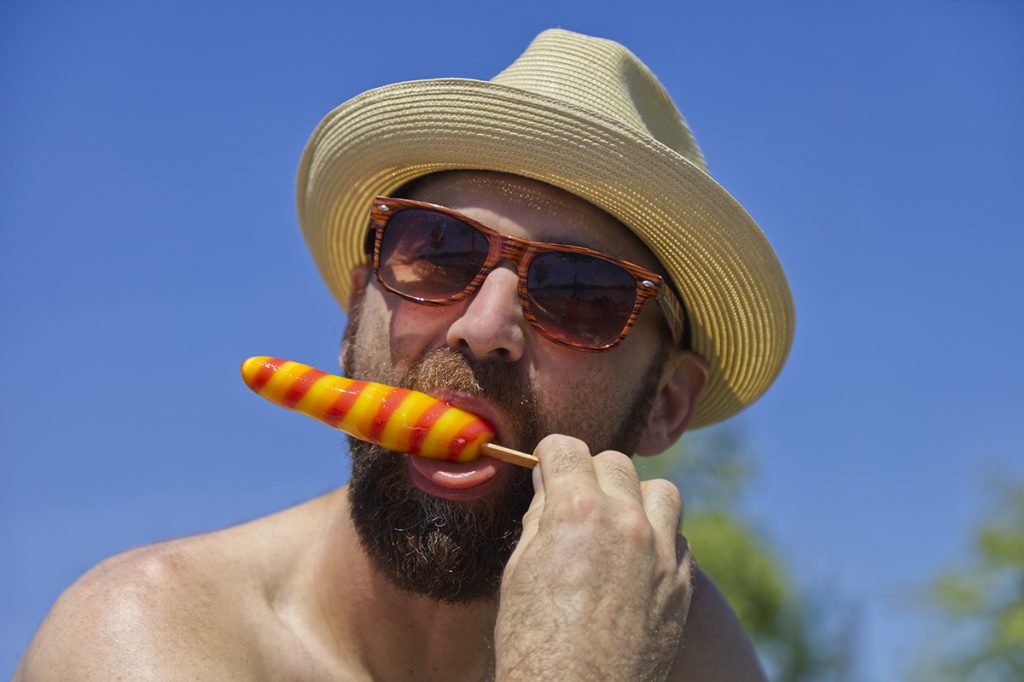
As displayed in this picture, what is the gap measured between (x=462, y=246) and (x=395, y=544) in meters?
0.98

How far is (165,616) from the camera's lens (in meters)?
3.19

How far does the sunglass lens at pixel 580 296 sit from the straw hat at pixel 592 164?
27cm

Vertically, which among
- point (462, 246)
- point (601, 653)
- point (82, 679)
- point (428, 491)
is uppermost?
point (462, 246)

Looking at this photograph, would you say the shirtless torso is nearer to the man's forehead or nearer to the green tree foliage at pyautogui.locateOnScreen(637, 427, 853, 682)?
the man's forehead

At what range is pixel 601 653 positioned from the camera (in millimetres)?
2516

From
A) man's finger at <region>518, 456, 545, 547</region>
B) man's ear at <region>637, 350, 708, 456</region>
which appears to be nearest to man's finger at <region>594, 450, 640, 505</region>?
man's finger at <region>518, 456, 545, 547</region>

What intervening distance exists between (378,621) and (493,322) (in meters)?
1.14

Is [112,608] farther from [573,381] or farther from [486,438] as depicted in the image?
[573,381]

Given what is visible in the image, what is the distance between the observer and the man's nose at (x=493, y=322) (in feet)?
11.3

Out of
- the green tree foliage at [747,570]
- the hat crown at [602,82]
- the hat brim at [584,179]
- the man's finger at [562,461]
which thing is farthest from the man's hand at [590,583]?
the green tree foliage at [747,570]

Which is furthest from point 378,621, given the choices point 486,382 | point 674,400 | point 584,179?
point 584,179

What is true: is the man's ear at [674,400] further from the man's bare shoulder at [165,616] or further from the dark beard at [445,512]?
the man's bare shoulder at [165,616]

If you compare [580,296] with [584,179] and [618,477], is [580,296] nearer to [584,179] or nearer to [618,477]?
[584,179]

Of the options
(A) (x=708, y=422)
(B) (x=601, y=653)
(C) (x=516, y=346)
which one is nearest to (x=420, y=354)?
(C) (x=516, y=346)
